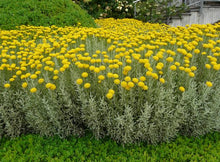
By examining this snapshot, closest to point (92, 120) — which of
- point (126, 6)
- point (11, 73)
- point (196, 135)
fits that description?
point (196, 135)

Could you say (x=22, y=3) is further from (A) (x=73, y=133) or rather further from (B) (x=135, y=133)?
(B) (x=135, y=133)

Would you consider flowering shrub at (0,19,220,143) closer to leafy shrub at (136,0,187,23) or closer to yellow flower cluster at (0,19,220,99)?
yellow flower cluster at (0,19,220,99)

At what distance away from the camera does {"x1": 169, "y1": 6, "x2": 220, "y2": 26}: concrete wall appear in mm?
9844

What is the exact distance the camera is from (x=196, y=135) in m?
2.87

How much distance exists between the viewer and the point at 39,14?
262 inches

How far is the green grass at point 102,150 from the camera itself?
2.49 meters

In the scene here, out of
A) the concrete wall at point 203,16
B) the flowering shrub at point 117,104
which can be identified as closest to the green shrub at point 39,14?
the flowering shrub at point 117,104

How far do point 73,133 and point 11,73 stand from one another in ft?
5.03

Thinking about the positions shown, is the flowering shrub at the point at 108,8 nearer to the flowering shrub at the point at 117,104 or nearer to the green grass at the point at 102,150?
the flowering shrub at the point at 117,104

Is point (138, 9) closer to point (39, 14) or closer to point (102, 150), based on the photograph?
point (39, 14)

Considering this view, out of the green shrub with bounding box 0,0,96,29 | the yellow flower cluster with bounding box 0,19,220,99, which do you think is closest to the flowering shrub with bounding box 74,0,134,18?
the green shrub with bounding box 0,0,96,29

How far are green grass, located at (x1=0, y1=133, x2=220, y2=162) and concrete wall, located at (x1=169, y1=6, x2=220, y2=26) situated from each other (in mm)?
8531

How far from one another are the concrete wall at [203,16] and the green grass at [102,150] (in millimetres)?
8531

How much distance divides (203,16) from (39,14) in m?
7.76
